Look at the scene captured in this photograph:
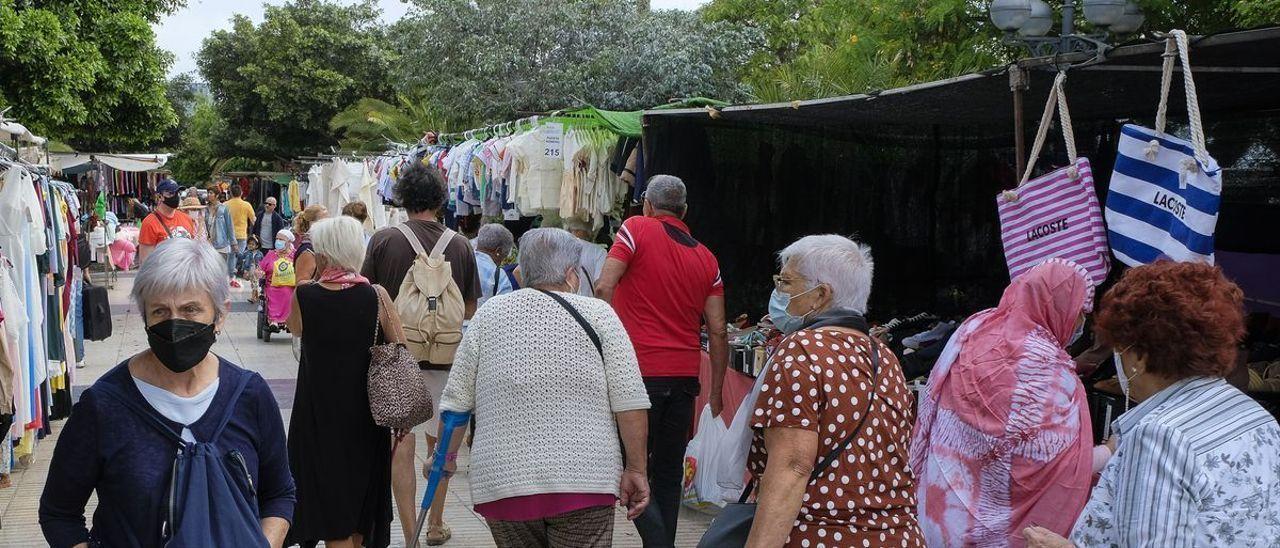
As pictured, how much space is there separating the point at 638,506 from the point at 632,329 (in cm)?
191

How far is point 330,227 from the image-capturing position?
509 cm

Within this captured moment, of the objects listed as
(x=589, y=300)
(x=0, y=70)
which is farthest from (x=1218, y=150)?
(x=0, y=70)

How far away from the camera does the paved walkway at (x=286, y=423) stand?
6.62 metres

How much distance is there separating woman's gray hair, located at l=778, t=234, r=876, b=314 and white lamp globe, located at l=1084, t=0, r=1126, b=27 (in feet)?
20.7

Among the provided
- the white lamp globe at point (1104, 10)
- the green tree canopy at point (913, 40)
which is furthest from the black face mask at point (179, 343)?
the green tree canopy at point (913, 40)

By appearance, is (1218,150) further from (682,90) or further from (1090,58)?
Answer: (682,90)

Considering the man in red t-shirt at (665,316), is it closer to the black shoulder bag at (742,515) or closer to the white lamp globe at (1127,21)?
the black shoulder bag at (742,515)

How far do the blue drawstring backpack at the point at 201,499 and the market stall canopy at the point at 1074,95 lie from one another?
312 cm

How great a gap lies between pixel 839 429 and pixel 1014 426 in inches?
38.6

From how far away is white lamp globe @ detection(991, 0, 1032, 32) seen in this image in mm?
10273

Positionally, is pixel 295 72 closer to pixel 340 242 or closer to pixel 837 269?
pixel 340 242

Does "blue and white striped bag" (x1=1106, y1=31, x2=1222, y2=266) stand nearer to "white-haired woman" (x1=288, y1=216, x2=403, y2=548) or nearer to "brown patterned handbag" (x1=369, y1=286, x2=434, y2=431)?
"brown patterned handbag" (x1=369, y1=286, x2=434, y2=431)

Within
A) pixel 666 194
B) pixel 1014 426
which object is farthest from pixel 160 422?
pixel 666 194

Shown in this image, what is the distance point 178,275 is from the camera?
2889 mm
